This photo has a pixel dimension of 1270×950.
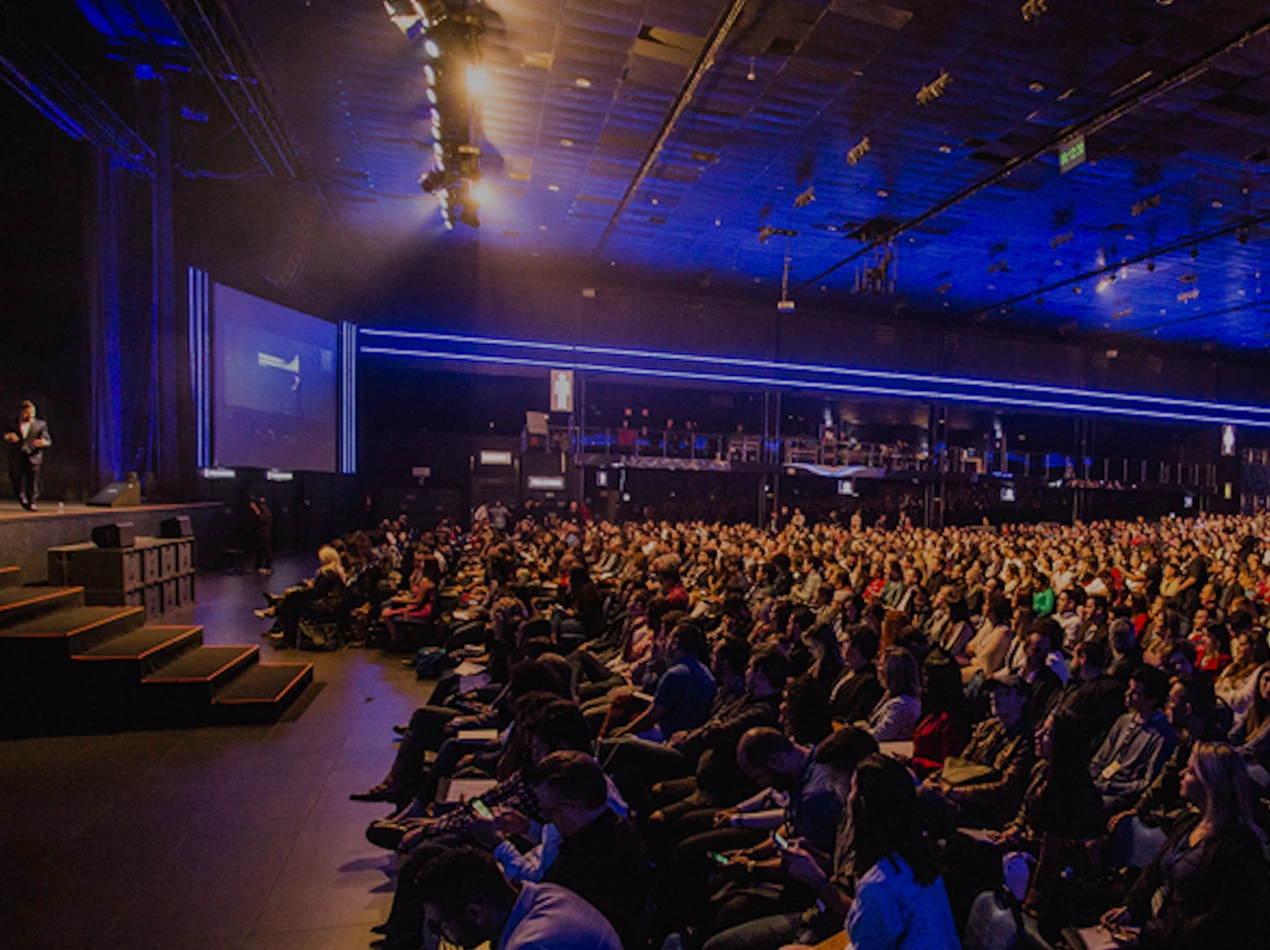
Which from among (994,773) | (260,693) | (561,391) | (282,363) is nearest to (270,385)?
(282,363)

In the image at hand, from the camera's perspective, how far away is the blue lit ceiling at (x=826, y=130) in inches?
273

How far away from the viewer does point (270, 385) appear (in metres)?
11.5

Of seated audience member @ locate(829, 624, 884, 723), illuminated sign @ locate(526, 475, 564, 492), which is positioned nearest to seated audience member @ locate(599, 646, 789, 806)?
seated audience member @ locate(829, 624, 884, 723)

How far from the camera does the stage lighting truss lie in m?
6.11

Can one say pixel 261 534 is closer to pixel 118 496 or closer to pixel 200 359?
pixel 200 359

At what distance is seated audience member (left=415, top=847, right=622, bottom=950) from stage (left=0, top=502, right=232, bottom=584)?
20.0ft

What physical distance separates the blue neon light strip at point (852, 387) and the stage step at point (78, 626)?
11310 millimetres

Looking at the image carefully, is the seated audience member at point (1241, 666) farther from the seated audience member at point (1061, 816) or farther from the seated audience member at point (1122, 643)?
the seated audience member at point (1061, 816)

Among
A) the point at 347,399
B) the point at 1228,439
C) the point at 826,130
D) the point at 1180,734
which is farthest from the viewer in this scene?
the point at 1228,439

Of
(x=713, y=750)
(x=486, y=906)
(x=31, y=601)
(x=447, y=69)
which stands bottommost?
(x=713, y=750)

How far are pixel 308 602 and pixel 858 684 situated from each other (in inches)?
221

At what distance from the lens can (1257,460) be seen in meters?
24.3

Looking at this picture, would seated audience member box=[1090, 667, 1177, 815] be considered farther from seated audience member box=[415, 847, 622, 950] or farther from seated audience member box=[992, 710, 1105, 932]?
seated audience member box=[415, 847, 622, 950]

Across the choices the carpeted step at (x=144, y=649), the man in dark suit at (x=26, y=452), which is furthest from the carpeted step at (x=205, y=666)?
the man in dark suit at (x=26, y=452)
